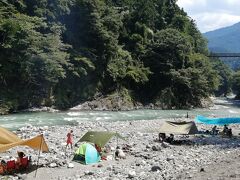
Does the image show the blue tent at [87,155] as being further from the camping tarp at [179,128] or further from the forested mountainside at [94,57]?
the forested mountainside at [94,57]

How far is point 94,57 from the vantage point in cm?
5903

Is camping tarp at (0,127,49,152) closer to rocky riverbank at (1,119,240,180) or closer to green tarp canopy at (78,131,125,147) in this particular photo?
rocky riverbank at (1,119,240,180)

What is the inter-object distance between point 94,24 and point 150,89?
1814 centimetres

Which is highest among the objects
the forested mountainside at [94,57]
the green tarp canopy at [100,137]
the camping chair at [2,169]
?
the forested mountainside at [94,57]

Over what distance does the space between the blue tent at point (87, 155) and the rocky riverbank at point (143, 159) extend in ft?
1.50

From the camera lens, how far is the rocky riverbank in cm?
1880

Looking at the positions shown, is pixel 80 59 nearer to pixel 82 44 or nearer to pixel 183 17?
pixel 82 44

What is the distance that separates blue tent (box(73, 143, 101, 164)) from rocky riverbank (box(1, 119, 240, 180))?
457 mm

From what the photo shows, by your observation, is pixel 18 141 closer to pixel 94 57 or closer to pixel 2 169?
pixel 2 169

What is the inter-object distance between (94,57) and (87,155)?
38596mm

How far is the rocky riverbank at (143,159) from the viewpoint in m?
18.8

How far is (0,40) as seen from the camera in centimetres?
4844

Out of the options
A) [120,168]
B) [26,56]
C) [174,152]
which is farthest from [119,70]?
[120,168]

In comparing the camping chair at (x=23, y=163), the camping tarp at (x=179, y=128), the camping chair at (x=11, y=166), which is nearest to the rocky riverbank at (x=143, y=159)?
the camping chair at (x=23, y=163)
